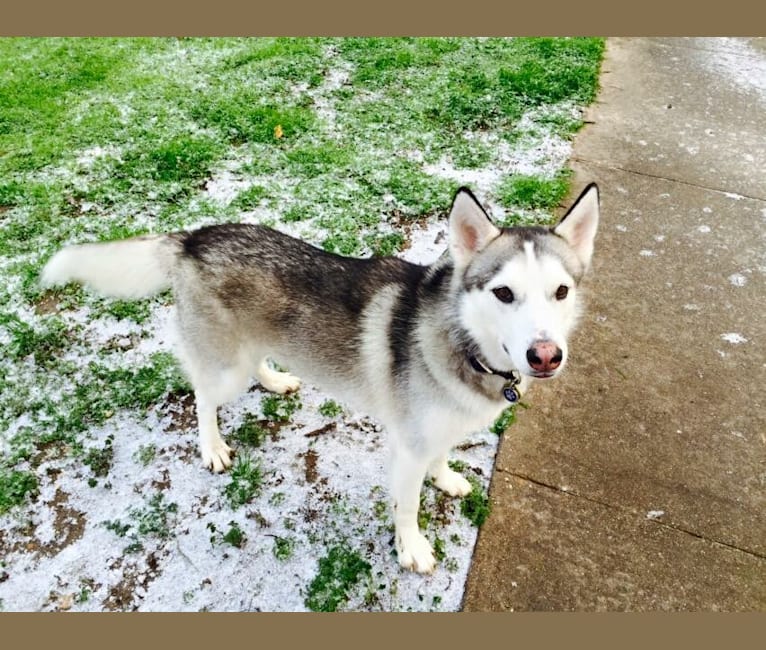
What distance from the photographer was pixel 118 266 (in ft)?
10.8

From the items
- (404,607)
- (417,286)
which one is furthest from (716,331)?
(404,607)

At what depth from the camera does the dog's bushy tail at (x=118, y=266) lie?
3.24 meters

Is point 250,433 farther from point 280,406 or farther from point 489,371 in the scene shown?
point 489,371

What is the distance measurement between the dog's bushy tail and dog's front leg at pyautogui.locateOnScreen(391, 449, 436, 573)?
176 cm

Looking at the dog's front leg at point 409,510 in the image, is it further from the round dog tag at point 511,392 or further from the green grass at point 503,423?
the green grass at point 503,423

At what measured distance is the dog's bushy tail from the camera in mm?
3242

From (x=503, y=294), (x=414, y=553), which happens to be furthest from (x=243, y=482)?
(x=503, y=294)

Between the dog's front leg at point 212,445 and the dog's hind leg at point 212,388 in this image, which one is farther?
the dog's front leg at point 212,445

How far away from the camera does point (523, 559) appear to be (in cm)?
332

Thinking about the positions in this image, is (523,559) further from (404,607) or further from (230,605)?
(230,605)

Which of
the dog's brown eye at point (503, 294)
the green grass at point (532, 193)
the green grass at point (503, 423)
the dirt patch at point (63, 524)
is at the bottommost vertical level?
the green grass at point (503, 423)

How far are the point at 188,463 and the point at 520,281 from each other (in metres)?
2.60

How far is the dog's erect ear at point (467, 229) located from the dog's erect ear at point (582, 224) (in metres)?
0.36

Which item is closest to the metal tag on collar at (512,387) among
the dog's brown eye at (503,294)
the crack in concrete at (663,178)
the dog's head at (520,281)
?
the dog's head at (520,281)
